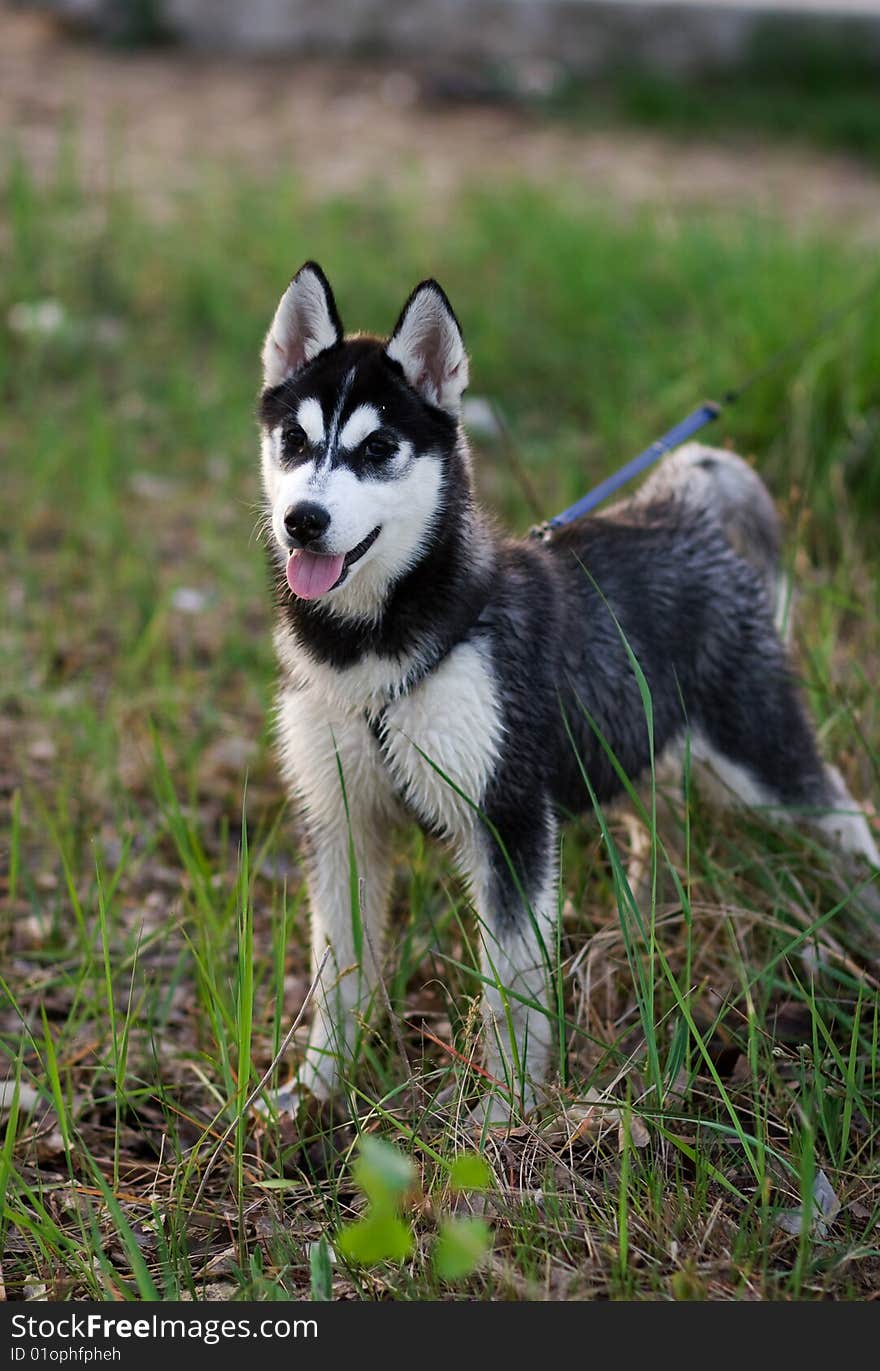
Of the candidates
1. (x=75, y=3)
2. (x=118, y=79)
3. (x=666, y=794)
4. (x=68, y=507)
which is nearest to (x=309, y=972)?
(x=666, y=794)

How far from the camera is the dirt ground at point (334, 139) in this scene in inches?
349

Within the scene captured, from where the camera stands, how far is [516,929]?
300 cm

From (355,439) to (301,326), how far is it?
0.39m

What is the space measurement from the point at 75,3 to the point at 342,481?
994 centimetres

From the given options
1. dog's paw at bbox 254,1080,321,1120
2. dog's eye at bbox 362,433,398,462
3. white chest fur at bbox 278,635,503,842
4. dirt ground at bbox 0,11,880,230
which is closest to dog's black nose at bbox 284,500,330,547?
dog's eye at bbox 362,433,398,462

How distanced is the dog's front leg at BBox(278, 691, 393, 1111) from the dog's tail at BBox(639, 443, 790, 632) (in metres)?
1.15

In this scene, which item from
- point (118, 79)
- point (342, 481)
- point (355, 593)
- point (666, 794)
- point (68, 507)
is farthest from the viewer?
point (118, 79)

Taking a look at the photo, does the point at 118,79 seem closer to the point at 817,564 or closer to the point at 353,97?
the point at 353,97

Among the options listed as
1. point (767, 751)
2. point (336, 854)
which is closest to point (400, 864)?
point (336, 854)

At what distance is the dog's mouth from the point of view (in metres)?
2.84

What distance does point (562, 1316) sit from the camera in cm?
236

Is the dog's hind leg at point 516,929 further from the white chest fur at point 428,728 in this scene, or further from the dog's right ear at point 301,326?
the dog's right ear at point 301,326

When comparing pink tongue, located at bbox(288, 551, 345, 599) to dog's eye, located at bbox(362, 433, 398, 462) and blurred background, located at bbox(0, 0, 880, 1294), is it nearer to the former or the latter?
dog's eye, located at bbox(362, 433, 398, 462)

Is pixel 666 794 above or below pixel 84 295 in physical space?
below
